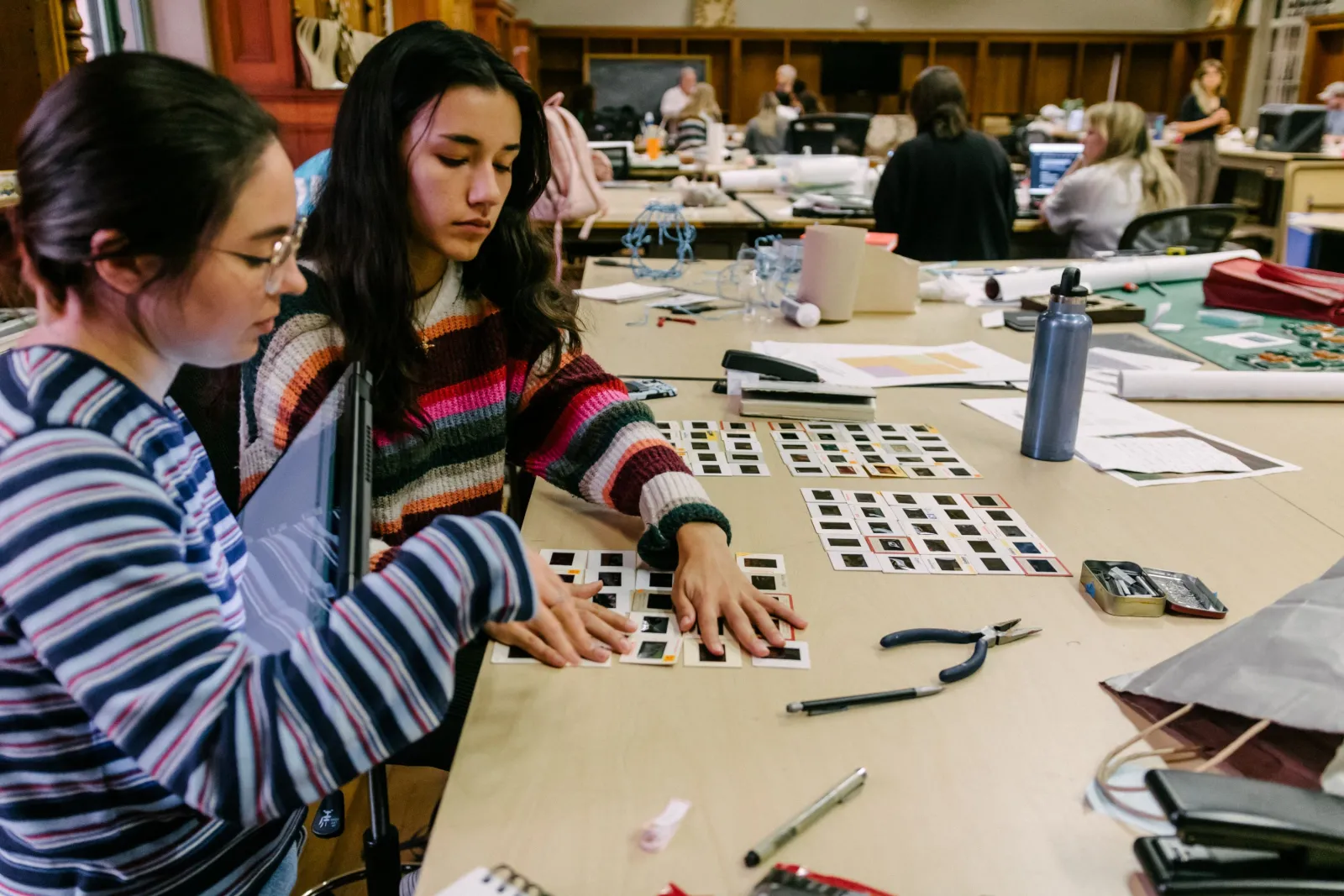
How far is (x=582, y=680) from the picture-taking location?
2.89 ft

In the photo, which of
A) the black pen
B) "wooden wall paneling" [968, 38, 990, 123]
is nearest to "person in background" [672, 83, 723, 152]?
"wooden wall paneling" [968, 38, 990, 123]

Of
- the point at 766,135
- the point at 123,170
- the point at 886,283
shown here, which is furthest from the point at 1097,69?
the point at 123,170

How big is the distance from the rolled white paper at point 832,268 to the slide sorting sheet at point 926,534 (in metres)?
1.08

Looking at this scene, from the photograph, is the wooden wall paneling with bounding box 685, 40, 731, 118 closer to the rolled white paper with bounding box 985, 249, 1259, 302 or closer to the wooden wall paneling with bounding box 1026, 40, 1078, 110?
the wooden wall paneling with bounding box 1026, 40, 1078, 110

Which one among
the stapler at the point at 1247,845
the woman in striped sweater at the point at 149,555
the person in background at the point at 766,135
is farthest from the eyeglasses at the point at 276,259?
the person in background at the point at 766,135

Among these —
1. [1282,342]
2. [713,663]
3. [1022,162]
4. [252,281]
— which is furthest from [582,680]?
[1022,162]

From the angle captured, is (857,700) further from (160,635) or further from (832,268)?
(832,268)

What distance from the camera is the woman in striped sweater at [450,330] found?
1178 millimetres

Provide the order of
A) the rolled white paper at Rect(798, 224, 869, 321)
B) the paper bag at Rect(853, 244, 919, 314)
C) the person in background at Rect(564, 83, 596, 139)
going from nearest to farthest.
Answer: the rolled white paper at Rect(798, 224, 869, 321) → the paper bag at Rect(853, 244, 919, 314) → the person in background at Rect(564, 83, 596, 139)

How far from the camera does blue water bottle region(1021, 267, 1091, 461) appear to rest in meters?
1.39

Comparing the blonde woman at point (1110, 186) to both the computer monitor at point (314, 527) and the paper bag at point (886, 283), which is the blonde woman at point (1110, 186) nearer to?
the paper bag at point (886, 283)

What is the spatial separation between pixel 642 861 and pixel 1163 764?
1.35 ft

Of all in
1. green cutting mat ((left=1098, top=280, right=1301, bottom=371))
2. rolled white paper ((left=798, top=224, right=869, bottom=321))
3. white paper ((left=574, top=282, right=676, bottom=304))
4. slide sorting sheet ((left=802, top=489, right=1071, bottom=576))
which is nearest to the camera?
slide sorting sheet ((left=802, top=489, right=1071, bottom=576))

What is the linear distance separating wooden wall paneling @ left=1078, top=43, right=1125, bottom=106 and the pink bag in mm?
9196
